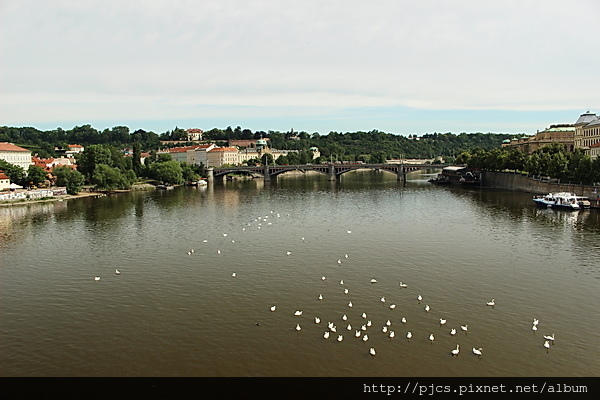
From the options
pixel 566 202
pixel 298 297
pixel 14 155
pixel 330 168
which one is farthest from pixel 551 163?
pixel 14 155

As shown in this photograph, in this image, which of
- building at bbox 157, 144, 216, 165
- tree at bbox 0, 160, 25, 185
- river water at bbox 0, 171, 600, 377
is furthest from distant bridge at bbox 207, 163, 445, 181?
river water at bbox 0, 171, 600, 377

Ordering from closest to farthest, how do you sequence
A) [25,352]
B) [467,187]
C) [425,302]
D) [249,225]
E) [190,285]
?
[25,352] → [425,302] → [190,285] → [249,225] → [467,187]

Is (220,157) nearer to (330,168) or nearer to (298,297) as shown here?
(330,168)

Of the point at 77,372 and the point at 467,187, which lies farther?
the point at 467,187

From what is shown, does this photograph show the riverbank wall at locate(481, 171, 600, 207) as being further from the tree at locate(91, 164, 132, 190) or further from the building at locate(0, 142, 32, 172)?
the building at locate(0, 142, 32, 172)

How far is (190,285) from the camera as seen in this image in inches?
1077

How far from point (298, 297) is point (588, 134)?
8524 cm

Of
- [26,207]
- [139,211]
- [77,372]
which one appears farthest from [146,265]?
[26,207]

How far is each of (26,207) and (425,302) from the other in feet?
190

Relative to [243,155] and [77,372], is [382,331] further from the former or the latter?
[243,155]

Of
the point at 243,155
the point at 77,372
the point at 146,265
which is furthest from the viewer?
the point at 243,155

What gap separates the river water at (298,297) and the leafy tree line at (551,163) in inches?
720

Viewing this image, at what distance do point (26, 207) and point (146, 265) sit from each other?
41.7 m

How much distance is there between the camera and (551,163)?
7412 cm
